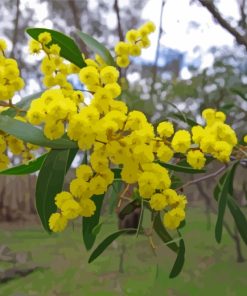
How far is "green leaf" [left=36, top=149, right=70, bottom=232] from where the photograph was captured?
70cm

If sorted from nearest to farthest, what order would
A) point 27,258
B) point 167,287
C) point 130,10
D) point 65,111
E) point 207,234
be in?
point 65,111 < point 167,287 < point 27,258 < point 207,234 < point 130,10

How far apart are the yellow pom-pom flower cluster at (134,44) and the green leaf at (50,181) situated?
7.0 inches

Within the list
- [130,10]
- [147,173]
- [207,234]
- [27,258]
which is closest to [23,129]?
[147,173]

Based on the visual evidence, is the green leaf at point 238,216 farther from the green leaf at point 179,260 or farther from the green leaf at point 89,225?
the green leaf at point 89,225

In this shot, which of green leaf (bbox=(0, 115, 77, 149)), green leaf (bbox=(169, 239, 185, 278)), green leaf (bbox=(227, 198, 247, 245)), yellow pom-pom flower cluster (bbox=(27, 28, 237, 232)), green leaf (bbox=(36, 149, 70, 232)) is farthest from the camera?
green leaf (bbox=(227, 198, 247, 245))

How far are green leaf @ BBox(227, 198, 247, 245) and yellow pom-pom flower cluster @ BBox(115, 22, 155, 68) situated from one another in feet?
1.38

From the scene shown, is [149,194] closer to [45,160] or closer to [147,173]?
[147,173]

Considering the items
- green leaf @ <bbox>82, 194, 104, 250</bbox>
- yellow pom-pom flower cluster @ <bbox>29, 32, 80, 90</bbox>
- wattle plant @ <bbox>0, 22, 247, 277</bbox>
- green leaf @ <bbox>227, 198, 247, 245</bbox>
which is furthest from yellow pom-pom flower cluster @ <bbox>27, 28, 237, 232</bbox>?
green leaf @ <bbox>227, 198, 247, 245</bbox>

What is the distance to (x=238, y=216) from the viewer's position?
1.06 meters

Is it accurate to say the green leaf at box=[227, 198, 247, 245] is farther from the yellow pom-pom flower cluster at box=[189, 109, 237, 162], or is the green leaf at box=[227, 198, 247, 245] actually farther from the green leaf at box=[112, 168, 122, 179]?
the yellow pom-pom flower cluster at box=[189, 109, 237, 162]

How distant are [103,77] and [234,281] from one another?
2512mm

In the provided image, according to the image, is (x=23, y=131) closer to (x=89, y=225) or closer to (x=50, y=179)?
(x=50, y=179)

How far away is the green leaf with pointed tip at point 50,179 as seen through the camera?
704 millimetres

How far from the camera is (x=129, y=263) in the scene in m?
3.32
